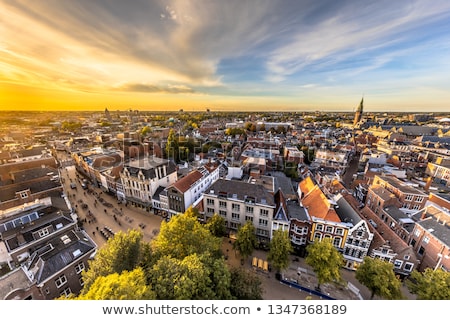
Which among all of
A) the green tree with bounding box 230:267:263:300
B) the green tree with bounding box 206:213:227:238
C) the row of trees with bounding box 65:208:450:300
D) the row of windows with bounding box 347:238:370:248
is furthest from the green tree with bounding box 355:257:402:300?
the green tree with bounding box 206:213:227:238

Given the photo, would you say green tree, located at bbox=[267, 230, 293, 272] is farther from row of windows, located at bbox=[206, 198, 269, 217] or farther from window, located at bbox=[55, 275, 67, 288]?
window, located at bbox=[55, 275, 67, 288]

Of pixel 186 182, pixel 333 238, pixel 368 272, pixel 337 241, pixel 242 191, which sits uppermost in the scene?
pixel 242 191

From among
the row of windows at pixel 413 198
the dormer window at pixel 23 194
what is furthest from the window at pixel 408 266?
the dormer window at pixel 23 194

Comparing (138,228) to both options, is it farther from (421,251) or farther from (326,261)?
(421,251)

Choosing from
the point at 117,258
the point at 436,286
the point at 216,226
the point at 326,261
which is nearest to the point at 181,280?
the point at 117,258

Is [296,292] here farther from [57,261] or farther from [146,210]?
[146,210]

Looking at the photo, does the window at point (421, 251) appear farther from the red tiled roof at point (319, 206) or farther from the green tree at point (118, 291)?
the green tree at point (118, 291)
